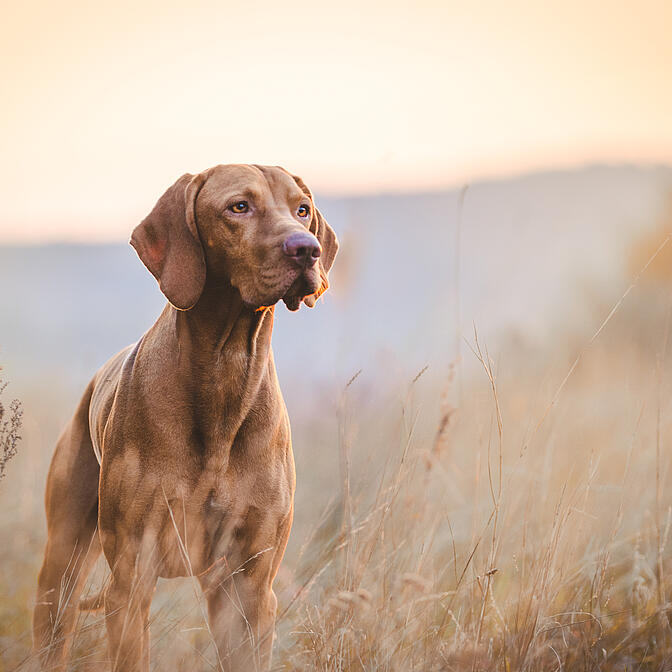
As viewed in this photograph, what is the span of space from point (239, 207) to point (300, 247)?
15.7 inches

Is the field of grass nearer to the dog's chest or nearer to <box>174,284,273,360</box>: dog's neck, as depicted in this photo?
the dog's chest

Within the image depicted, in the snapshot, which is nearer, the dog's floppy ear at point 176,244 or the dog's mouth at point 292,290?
the dog's mouth at point 292,290

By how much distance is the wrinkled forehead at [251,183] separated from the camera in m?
3.32

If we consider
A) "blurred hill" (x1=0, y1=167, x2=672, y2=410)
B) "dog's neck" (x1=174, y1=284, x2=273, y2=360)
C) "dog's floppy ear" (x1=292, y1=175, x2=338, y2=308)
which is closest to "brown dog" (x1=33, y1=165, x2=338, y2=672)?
"dog's neck" (x1=174, y1=284, x2=273, y2=360)

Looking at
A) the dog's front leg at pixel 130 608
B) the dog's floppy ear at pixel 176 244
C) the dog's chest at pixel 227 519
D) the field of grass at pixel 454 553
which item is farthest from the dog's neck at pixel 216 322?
the dog's front leg at pixel 130 608

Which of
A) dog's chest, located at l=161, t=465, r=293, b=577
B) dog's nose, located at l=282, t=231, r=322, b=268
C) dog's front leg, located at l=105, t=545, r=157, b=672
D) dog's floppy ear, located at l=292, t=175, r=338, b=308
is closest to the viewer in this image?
dog's nose, located at l=282, t=231, r=322, b=268

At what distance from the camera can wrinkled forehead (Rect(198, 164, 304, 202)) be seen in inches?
131

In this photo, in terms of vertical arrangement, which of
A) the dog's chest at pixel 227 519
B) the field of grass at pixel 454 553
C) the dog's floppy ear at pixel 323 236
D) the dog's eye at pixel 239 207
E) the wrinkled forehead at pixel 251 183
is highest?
the wrinkled forehead at pixel 251 183

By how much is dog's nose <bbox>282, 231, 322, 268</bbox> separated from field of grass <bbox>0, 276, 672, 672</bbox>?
660 millimetres

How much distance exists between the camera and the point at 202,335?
3.40 m

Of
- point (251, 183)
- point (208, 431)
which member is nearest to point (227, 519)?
point (208, 431)

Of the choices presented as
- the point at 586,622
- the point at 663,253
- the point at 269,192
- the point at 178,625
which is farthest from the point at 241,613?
the point at 663,253

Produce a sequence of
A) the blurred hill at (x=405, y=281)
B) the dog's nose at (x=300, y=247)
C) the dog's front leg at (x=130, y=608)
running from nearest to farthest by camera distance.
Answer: the dog's nose at (x=300, y=247) → the dog's front leg at (x=130, y=608) → the blurred hill at (x=405, y=281)

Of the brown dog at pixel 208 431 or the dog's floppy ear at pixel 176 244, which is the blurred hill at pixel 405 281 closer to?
the brown dog at pixel 208 431
